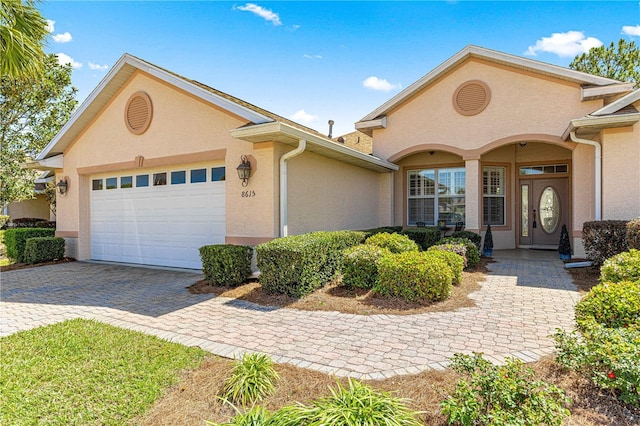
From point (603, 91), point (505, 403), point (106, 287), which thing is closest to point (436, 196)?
point (603, 91)

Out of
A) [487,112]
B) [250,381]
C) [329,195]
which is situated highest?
[487,112]

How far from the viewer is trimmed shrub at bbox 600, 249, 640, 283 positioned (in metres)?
5.18

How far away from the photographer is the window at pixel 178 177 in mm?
9812

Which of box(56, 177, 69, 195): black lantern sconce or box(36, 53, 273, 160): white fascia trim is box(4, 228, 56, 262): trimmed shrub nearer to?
box(56, 177, 69, 195): black lantern sconce

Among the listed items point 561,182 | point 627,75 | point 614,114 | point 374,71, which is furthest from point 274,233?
→ point 627,75

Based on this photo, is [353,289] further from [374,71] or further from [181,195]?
[374,71]

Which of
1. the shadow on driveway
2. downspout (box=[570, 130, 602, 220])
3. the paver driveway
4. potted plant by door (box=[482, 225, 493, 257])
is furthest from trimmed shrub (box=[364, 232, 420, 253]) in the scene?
downspout (box=[570, 130, 602, 220])

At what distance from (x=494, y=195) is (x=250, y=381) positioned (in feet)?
39.6

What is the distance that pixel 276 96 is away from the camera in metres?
13.0

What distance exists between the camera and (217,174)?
9.22m

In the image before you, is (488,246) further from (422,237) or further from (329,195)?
(329,195)

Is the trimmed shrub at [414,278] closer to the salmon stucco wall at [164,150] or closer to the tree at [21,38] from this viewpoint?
the salmon stucco wall at [164,150]

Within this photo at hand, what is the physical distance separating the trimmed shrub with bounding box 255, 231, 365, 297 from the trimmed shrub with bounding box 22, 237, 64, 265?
341 inches

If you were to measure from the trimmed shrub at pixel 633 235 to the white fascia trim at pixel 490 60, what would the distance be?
4705 millimetres
